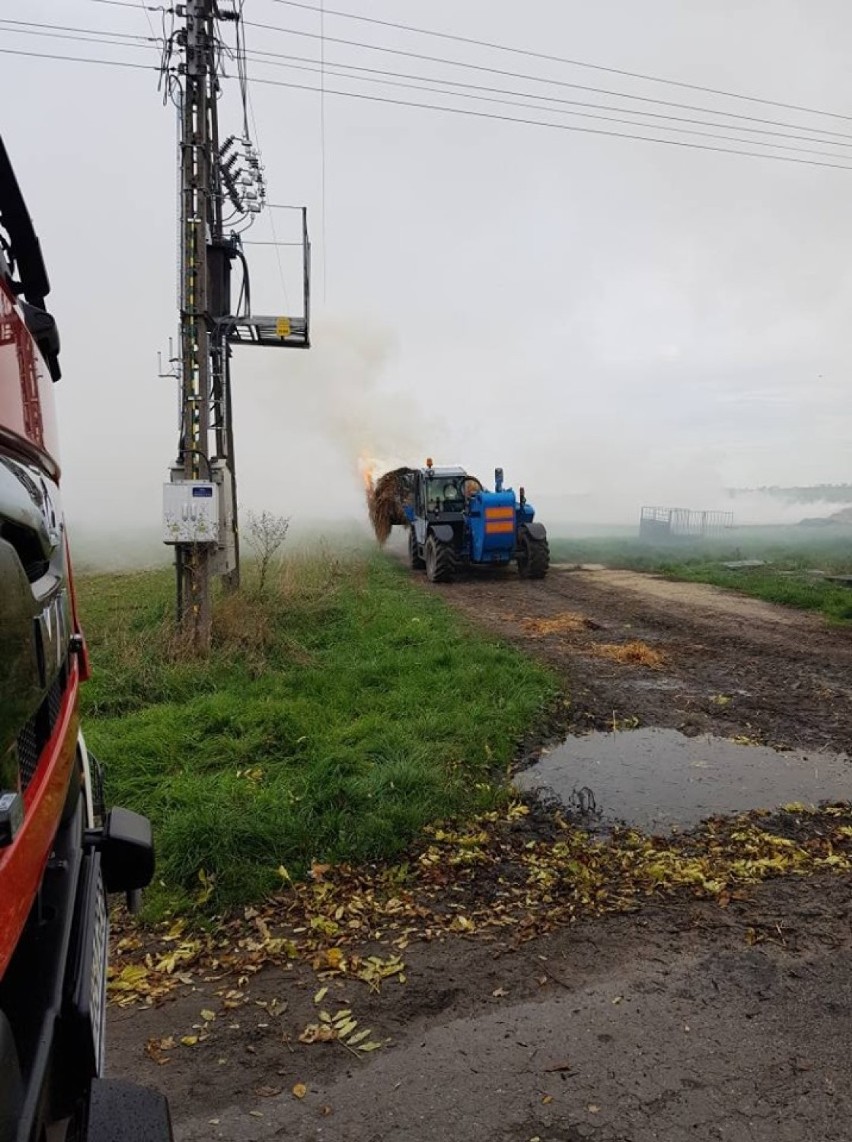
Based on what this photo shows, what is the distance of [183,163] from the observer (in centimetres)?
869

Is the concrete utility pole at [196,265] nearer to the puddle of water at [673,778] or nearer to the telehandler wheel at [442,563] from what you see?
the puddle of water at [673,778]

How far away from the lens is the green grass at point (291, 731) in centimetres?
432

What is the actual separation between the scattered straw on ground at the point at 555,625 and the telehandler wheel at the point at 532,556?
4.82 meters

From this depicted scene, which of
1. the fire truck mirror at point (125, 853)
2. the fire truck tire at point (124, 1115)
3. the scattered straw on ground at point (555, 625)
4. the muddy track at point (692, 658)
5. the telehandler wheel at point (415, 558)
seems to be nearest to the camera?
the fire truck tire at point (124, 1115)

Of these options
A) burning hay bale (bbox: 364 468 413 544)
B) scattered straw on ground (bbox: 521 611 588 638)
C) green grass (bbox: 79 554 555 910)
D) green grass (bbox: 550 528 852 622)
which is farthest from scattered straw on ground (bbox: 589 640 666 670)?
burning hay bale (bbox: 364 468 413 544)

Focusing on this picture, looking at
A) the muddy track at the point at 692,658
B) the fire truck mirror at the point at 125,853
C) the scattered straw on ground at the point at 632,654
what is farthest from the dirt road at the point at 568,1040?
the scattered straw on ground at the point at 632,654

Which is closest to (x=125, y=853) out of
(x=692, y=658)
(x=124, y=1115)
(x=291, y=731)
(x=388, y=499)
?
(x=124, y=1115)

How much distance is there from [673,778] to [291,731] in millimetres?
2878

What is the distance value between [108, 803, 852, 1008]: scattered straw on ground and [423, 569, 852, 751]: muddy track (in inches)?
79.2

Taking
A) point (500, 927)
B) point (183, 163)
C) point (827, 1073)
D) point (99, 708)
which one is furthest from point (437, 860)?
point (183, 163)

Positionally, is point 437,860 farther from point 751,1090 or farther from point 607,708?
point 607,708

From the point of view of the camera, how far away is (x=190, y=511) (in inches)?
341

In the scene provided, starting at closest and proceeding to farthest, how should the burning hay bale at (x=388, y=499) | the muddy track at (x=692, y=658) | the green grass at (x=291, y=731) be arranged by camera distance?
the green grass at (x=291, y=731) < the muddy track at (x=692, y=658) < the burning hay bale at (x=388, y=499)

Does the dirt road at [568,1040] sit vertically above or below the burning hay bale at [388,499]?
below
